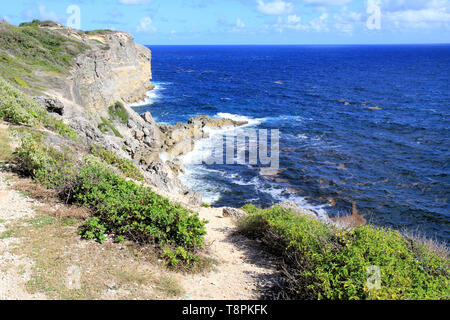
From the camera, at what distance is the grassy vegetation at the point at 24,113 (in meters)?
14.8

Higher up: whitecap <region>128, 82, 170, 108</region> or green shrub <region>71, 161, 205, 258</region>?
whitecap <region>128, 82, 170, 108</region>

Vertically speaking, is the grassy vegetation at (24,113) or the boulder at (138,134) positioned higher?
the grassy vegetation at (24,113)

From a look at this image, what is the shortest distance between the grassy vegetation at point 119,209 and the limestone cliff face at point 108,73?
1665 centimetres

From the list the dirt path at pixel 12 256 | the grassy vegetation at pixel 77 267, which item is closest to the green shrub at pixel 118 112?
the dirt path at pixel 12 256

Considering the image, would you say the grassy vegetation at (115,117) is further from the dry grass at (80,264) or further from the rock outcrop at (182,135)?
the dry grass at (80,264)

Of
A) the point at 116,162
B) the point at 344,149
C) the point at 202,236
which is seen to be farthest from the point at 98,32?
the point at 202,236

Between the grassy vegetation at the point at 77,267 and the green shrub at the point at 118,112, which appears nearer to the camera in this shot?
the grassy vegetation at the point at 77,267

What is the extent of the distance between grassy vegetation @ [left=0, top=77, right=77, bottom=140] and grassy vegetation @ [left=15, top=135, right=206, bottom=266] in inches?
165

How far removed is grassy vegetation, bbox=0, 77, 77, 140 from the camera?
48.4ft

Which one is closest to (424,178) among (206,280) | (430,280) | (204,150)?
(204,150)

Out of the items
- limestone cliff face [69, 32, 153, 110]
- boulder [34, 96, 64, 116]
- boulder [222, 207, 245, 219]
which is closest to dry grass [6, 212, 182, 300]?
boulder [222, 207, 245, 219]

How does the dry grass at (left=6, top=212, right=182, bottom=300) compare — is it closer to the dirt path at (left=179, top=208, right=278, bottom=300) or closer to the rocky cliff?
the dirt path at (left=179, top=208, right=278, bottom=300)

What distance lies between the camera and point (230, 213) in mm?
15305

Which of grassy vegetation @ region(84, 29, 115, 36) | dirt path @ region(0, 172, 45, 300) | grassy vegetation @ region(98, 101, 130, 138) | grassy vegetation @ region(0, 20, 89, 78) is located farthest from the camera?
grassy vegetation @ region(84, 29, 115, 36)
